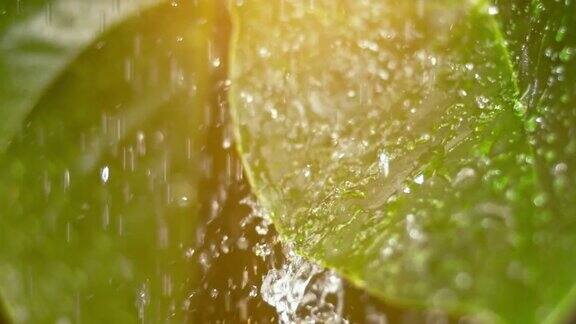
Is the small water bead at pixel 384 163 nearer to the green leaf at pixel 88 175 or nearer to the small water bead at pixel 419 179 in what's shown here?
the small water bead at pixel 419 179

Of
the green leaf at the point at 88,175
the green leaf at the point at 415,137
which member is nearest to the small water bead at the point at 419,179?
the green leaf at the point at 415,137

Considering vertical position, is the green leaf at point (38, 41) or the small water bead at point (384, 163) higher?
the green leaf at point (38, 41)

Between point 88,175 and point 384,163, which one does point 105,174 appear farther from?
point 384,163

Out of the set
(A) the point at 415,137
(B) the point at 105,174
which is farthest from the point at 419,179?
(B) the point at 105,174

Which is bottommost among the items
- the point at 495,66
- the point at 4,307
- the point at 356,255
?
the point at 4,307

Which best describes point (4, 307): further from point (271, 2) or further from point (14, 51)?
point (271, 2)

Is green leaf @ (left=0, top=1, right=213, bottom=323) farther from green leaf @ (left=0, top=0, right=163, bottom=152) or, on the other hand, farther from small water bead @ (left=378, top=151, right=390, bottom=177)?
small water bead @ (left=378, top=151, right=390, bottom=177)

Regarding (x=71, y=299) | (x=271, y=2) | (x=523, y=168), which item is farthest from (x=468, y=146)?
(x=71, y=299)
